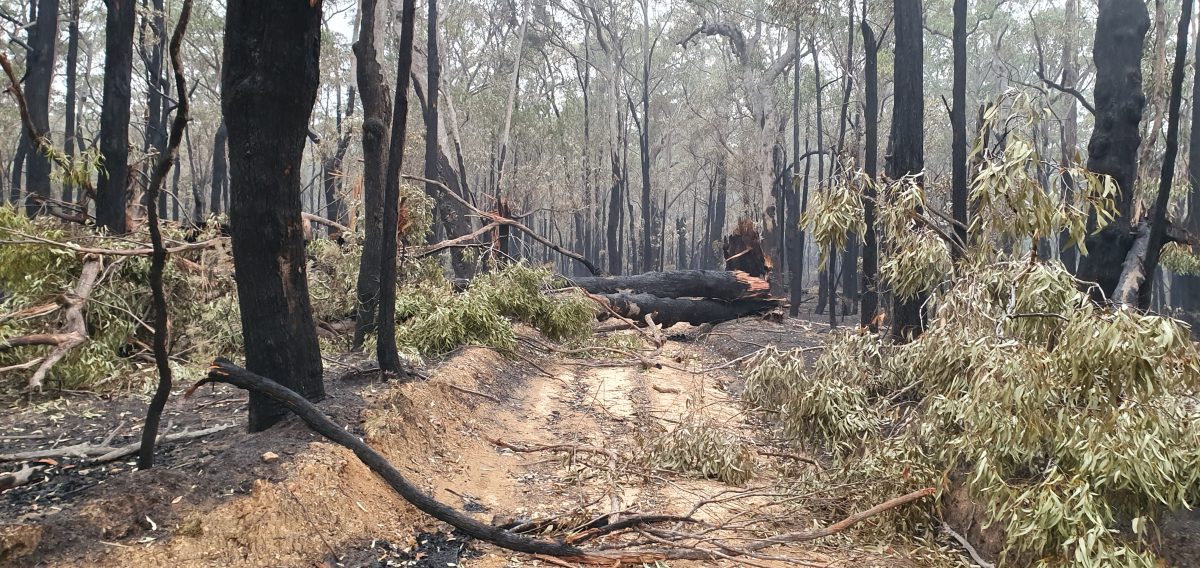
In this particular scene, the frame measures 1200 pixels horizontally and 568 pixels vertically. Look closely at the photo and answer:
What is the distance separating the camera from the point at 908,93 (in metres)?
8.79

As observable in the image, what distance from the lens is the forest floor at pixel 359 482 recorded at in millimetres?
3287

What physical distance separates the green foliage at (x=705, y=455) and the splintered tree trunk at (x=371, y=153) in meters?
3.14

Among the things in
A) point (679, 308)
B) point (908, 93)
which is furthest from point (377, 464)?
point (679, 308)

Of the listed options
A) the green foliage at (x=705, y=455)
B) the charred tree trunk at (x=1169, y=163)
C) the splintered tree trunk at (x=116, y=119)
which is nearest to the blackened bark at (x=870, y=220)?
the charred tree trunk at (x=1169, y=163)

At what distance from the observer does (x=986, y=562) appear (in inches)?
165

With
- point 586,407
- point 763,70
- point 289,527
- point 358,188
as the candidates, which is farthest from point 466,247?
point 763,70

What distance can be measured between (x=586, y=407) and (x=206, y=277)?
12.5 ft

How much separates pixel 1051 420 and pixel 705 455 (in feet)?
7.75

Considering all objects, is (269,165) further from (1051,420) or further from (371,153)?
(1051,420)

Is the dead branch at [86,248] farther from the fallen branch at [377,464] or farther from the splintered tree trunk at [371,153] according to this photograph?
the fallen branch at [377,464]

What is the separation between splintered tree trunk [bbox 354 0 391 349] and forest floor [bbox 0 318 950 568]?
72cm

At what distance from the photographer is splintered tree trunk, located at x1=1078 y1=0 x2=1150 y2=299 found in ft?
29.9

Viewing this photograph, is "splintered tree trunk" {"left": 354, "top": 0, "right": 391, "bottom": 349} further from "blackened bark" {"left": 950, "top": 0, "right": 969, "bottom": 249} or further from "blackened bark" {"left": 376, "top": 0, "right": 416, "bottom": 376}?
"blackened bark" {"left": 950, "top": 0, "right": 969, "bottom": 249}

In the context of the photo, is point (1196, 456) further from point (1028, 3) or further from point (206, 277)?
point (1028, 3)
